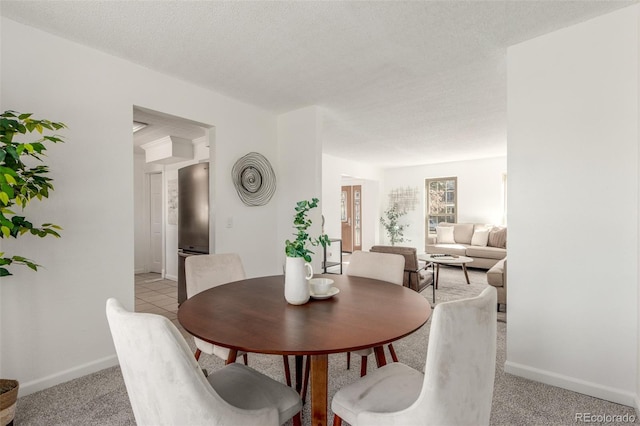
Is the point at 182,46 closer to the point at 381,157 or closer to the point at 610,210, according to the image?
the point at 610,210

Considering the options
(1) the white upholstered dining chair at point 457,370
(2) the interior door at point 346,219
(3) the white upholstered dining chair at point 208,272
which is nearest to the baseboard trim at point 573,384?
(1) the white upholstered dining chair at point 457,370

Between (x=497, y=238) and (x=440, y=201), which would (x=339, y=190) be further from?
(x=497, y=238)

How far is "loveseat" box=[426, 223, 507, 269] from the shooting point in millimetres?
5957

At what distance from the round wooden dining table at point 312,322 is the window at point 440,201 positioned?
Answer: 648 centimetres

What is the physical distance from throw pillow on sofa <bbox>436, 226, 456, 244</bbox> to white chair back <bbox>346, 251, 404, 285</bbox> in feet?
16.9

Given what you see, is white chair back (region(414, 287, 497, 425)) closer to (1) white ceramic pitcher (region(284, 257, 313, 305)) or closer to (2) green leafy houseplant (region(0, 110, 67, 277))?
(1) white ceramic pitcher (region(284, 257, 313, 305))

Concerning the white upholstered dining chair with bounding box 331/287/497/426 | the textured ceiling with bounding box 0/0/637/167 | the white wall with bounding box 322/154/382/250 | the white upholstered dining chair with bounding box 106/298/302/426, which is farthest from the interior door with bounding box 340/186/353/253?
the white upholstered dining chair with bounding box 106/298/302/426

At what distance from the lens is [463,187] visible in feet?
24.1

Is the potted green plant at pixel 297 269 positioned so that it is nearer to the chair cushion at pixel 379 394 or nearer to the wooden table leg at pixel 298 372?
the chair cushion at pixel 379 394

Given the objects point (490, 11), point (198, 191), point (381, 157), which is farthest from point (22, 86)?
point (381, 157)

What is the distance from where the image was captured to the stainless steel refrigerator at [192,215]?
366 cm

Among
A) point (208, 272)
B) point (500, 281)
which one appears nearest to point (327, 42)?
point (208, 272)

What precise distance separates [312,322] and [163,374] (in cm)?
56

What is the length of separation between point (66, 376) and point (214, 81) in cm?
259
